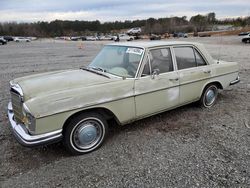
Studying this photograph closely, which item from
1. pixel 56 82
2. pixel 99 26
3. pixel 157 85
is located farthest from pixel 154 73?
pixel 99 26

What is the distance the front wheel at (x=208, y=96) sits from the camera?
497 cm

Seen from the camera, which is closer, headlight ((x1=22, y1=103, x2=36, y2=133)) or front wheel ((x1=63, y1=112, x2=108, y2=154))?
headlight ((x1=22, y1=103, x2=36, y2=133))

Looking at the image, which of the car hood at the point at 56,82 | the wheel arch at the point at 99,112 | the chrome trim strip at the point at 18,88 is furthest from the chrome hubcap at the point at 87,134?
the chrome trim strip at the point at 18,88

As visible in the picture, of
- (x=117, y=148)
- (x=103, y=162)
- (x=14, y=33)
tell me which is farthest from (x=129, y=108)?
(x=14, y=33)

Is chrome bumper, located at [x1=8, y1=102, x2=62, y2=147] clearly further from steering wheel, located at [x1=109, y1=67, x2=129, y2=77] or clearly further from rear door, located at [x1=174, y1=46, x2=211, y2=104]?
rear door, located at [x1=174, y1=46, x2=211, y2=104]

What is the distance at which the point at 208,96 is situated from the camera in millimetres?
5082

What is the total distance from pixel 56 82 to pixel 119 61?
1.26 meters

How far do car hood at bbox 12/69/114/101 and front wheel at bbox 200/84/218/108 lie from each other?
8.16 feet

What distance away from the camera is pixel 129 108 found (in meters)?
3.65

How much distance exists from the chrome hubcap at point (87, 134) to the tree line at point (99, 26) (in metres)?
107

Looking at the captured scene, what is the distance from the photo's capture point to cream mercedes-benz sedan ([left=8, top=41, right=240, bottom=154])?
2.97 metres

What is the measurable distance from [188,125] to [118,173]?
1.95 m

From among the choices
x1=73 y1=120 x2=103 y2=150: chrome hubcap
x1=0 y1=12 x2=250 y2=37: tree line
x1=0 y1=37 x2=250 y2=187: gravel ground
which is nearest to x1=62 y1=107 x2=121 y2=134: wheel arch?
x1=73 y1=120 x2=103 y2=150: chrome hubcap

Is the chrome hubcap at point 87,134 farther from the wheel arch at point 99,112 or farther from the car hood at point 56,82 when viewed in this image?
the car hood at point 56,82
